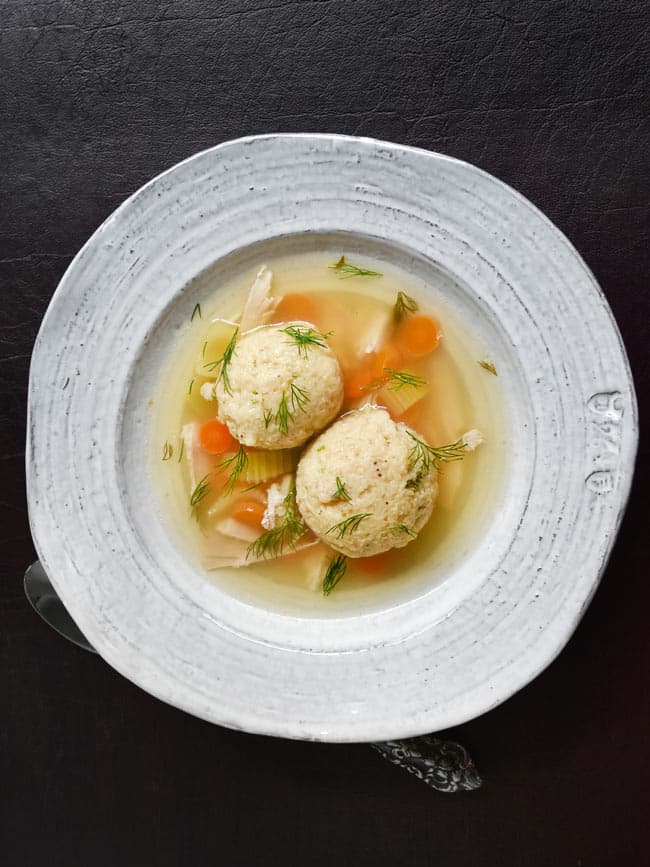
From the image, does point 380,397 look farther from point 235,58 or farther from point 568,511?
point 235,58

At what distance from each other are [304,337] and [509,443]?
585mm

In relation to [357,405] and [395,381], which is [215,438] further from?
[395,381]

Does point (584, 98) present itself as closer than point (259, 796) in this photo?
Yes

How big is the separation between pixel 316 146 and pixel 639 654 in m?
1.59

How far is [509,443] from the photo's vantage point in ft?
5.85

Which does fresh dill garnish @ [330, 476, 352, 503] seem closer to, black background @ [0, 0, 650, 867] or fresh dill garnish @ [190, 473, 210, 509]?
fresh dill garnish @ [190, 473, 210, 509]

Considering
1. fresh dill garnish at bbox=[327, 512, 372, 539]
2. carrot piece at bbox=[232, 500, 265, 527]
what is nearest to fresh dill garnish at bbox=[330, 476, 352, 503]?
fresh dill garnish at bbox=[327, 512, 372, 539]

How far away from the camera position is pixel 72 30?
6.21 ft

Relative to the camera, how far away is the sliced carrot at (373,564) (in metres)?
1.84

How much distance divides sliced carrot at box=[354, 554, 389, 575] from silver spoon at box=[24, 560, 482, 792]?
1.62 feet

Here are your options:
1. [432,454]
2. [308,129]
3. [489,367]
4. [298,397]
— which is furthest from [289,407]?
[308,129]

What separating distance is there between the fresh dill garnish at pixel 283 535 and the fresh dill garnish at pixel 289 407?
0.24 meters

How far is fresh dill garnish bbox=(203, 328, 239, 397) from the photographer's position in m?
1.71

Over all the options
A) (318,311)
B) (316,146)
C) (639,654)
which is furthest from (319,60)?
(639,654)
